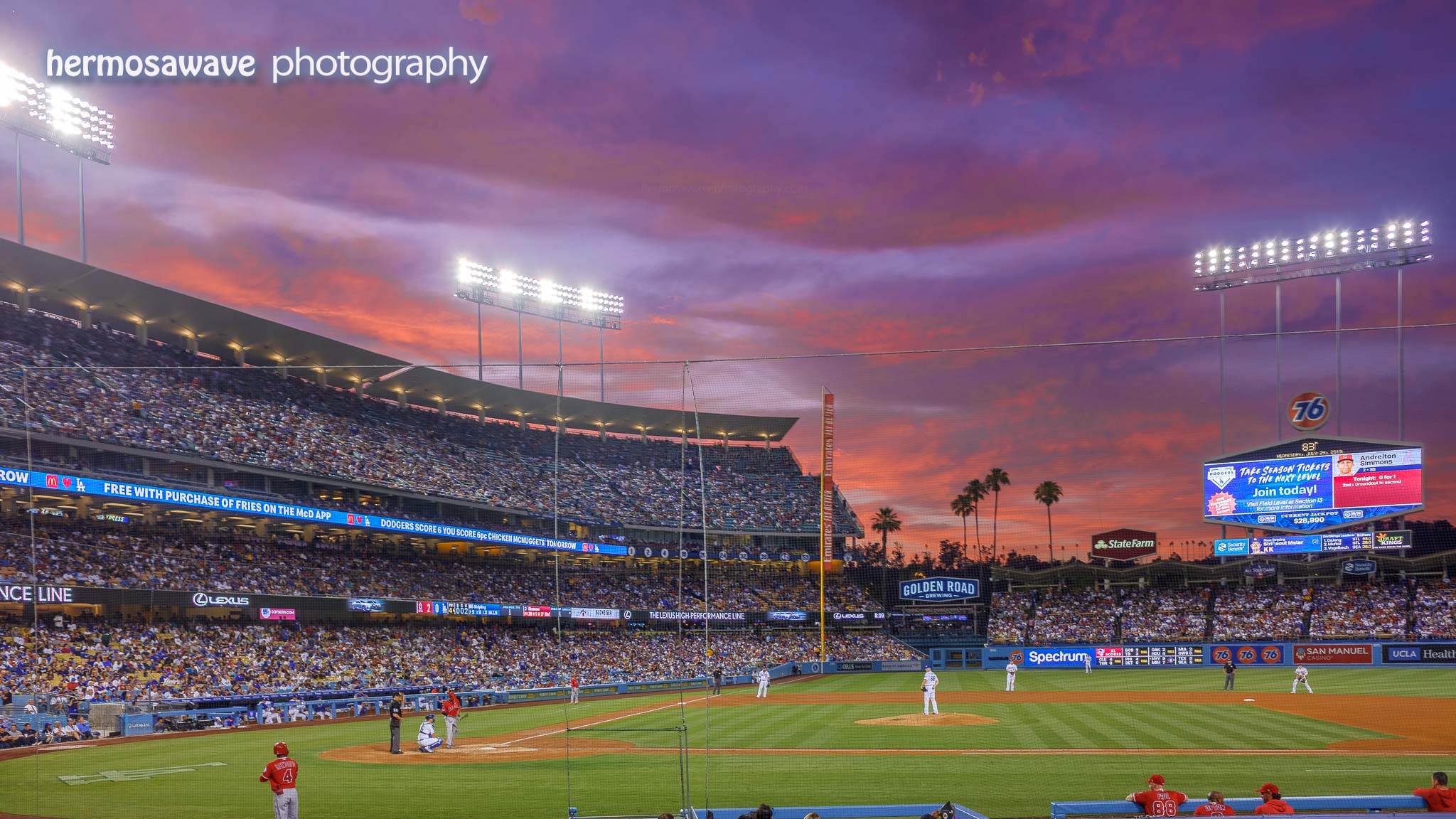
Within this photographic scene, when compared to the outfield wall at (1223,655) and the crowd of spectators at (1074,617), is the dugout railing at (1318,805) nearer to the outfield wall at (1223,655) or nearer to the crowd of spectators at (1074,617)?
the outfield wall at (1223,655)

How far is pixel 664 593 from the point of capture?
1914 inches

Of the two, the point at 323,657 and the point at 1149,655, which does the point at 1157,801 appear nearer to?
the point at 323,657

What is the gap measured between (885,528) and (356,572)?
33790 mm

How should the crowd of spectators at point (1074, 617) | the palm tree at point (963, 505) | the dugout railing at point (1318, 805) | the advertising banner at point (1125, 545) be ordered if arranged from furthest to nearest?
1. the advertising banner at point (1125, 545)
2. the crowd of spectators at point (1074, 617)
3. the palm tree at point (963, 505)
4. the dugout railing at point (1318, 805)

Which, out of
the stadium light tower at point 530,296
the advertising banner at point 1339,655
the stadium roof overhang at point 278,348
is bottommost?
the advertising banner at point 1339,655

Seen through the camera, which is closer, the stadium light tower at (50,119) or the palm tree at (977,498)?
the stadium light tower at (50,119)

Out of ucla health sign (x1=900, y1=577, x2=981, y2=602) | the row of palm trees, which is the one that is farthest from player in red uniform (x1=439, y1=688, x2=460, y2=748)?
ucla health sign (x1=900, y1=577, x2=981, y2=602)

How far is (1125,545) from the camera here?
5931 cm

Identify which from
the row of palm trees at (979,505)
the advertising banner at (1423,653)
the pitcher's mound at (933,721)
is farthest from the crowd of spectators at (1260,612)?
the pitcher's mound at (933,721)

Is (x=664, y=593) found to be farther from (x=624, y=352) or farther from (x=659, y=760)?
(x=659, y=760)

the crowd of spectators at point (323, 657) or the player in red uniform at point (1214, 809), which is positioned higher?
the player in red uniform at point (1214, 809)

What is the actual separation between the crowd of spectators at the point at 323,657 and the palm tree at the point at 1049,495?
11.5 metres

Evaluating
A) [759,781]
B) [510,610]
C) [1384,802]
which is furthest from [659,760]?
[510,610]

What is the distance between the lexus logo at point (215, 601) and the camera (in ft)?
106
